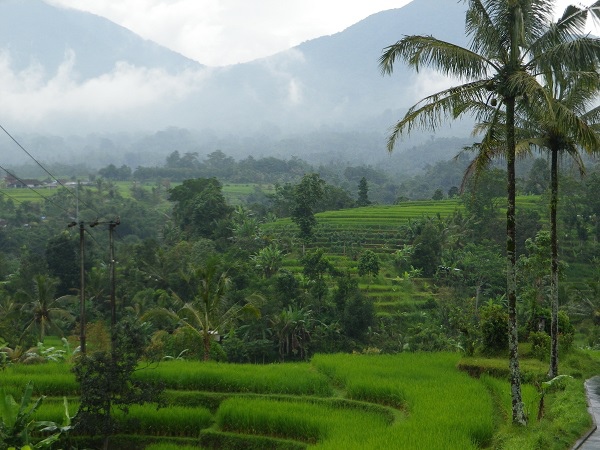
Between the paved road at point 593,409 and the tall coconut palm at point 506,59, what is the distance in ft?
3.49

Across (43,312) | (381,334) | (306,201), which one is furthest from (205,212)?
(381,334)

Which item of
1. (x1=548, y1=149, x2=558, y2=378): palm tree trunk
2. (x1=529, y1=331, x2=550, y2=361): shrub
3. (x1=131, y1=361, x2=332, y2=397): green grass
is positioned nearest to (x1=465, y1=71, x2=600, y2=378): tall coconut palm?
(x1=548, y1=149, x2=558, y2=378): palm tree trunk

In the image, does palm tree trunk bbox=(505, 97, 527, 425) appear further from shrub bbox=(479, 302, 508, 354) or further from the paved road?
shrub bbox=(479, 302, 508, 354)

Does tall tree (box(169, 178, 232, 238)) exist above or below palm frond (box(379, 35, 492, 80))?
below

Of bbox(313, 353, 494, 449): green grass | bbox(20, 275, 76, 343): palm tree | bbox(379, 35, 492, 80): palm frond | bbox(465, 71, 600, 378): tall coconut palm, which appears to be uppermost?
bbox(379, 35, 492, 80): palm frond

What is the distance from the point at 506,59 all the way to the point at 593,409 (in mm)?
6089

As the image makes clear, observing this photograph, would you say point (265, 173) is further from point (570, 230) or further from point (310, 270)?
point (310, 270)

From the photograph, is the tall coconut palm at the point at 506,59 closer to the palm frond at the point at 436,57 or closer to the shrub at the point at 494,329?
the palm frond at the point at 436,57

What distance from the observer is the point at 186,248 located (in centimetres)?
4166

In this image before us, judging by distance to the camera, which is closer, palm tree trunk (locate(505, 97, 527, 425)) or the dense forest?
palm tree trunk (locate(505, 97, 527, 425))

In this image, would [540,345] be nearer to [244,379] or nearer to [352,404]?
[352,404]

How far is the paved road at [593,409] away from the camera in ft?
30.8

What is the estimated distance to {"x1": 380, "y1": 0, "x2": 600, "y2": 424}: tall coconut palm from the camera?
10.5m

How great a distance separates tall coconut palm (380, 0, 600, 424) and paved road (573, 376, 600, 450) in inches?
41.9
